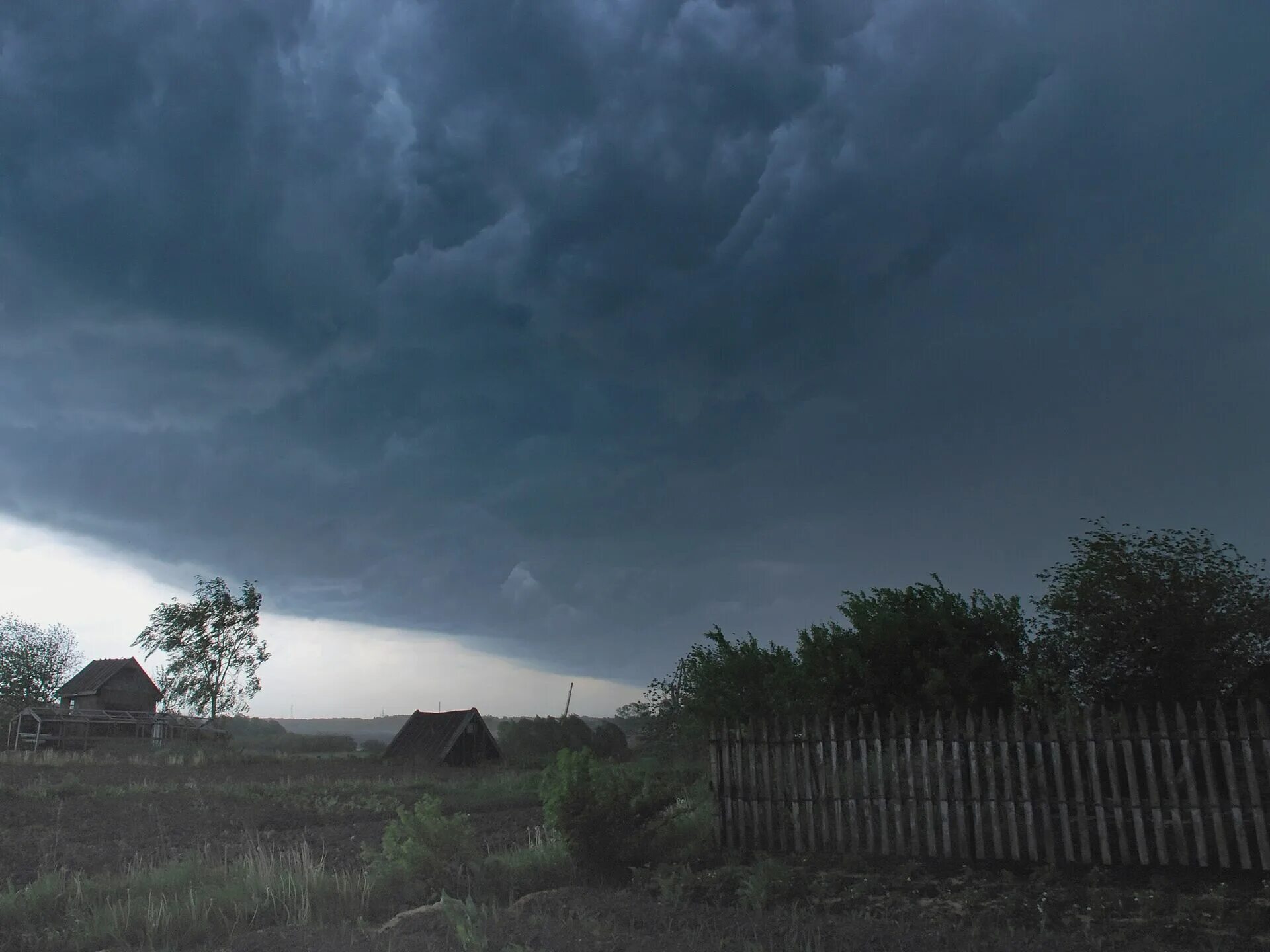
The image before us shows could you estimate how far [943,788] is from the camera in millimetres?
10672

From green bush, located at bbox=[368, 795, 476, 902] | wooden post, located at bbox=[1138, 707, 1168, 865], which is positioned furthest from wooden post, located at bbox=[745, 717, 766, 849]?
wooden post, located at bbox=[1138, 707, 1168, 865]

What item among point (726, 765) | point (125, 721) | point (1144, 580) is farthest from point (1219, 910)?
point (125, 721)

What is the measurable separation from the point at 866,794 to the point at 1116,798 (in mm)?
2841

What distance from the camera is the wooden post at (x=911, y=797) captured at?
10734 mm

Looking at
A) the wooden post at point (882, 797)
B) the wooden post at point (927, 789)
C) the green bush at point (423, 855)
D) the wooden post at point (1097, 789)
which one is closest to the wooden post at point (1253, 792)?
the wooden post at point (1097, 789)

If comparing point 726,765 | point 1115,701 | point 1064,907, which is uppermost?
point 1115,701

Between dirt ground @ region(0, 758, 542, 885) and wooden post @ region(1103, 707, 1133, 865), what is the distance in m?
8.47

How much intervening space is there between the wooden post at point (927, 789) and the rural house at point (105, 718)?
42826mm

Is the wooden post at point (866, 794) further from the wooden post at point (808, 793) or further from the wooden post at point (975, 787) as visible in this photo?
the wooden post at point (975, 787)

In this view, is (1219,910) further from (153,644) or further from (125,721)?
(153,644)

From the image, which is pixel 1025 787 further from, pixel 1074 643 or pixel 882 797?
pixel 1074 643

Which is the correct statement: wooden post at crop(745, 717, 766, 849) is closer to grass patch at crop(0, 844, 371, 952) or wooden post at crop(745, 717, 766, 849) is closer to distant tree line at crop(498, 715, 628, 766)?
grass patch at crop(0, 844, 371, 952)

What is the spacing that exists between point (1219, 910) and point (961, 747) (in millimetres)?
3390

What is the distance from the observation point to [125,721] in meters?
46.5
